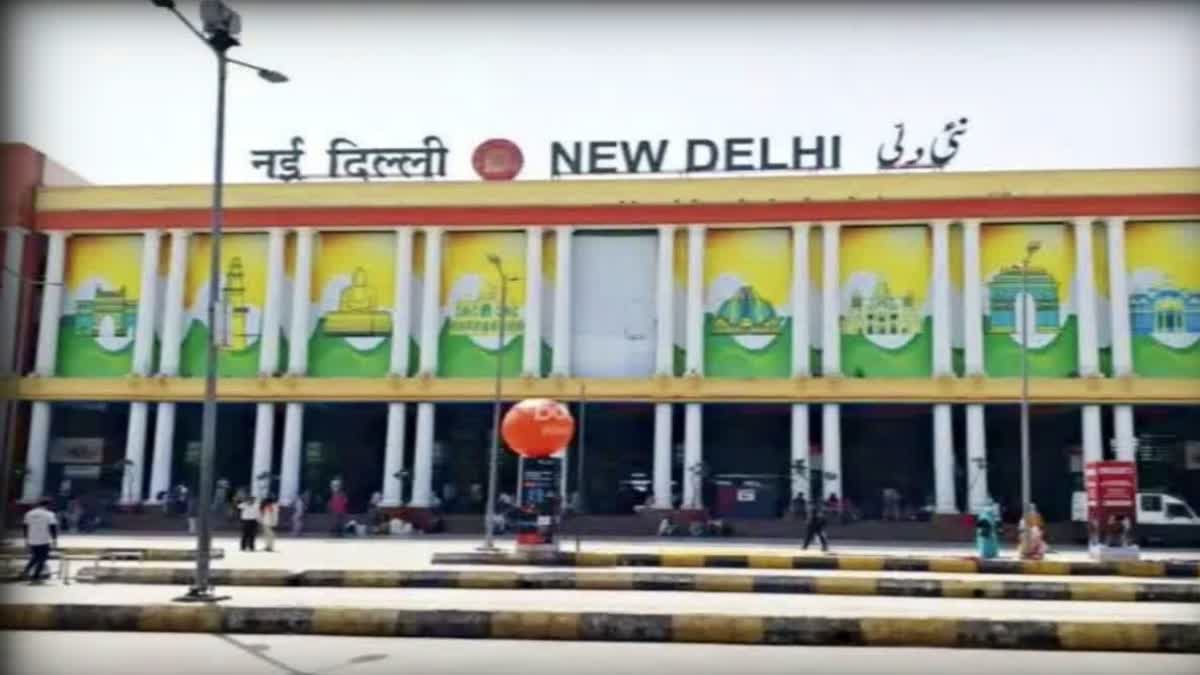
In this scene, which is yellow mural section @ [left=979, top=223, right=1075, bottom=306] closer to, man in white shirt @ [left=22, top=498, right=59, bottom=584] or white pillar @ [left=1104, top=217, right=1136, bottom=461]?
white pillar @ [left=1104, top=217, right=1136, bottom=461]

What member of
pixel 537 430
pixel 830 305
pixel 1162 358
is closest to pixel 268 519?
pixel 537 430

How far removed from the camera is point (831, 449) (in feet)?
130

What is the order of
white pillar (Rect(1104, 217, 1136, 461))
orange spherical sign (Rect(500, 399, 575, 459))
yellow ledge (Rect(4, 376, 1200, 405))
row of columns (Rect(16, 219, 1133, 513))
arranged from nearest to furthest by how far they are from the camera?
1. orange spherical sign (Rect(500, 399, 575, 459))
2. white pillar (Rect(1104, 217, 1136, 461))
3. yellow ledge (Rect(4, 376, 1200, 405))
4. row of columns (Rect(16, 219, 1133, 513))

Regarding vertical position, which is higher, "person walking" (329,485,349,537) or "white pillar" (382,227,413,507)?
"white pillar" (382,227,413,507)

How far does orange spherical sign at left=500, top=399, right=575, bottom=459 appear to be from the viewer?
21.8 metres

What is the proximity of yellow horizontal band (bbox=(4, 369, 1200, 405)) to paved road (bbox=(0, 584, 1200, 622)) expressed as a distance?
22735mm

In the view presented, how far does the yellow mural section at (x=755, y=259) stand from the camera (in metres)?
41.5

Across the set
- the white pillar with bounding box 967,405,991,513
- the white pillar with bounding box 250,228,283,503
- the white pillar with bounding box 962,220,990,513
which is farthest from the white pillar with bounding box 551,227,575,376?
the white pillar with bounding box 967,405,991,513

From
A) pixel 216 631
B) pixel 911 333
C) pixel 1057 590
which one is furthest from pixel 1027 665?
pixel 911 333

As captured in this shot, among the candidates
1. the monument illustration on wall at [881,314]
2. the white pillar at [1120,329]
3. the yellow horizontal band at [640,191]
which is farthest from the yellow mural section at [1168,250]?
the monument illustration on wall at [881,314]

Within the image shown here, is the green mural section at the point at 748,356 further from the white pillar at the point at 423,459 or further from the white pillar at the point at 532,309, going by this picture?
the white pillar at the point at 423,459

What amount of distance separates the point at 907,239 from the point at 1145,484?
1304 cm

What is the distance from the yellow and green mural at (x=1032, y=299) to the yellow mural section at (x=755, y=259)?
7.48 metres

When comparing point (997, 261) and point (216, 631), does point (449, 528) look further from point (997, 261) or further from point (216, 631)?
point (216, 631)
